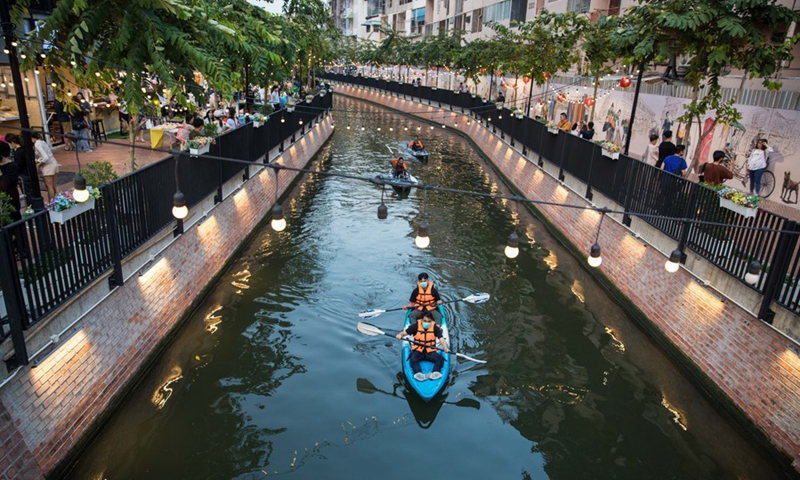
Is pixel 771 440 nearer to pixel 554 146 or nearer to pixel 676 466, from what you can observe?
pixel 676 466

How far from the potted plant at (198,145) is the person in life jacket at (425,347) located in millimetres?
7225

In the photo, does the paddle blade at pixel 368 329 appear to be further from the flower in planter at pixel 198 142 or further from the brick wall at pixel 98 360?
the flower in planter at pixel 198 142

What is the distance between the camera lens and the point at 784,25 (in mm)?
13109

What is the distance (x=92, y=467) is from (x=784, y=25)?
56.0 feet

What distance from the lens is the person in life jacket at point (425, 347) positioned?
1109 centimetres

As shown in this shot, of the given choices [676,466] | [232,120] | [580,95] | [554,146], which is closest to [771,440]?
[676,466]

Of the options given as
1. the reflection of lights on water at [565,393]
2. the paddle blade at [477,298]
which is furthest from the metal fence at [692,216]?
the paddle blade at [477,298]

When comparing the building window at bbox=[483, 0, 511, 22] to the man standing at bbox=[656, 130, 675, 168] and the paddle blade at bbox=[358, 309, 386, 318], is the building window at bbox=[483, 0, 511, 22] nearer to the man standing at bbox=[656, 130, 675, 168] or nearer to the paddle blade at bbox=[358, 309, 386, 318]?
the man standing at bbox=[656, 130, 675, 168]

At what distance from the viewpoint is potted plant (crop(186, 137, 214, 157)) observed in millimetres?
14133

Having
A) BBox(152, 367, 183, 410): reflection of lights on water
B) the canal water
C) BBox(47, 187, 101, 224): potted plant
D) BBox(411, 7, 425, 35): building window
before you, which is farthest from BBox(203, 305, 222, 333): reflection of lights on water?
BBox(411, 7, 425, 35): building window

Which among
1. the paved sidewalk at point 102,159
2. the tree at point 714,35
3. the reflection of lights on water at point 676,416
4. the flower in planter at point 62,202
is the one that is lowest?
the reflection of lights on water at point 676,416

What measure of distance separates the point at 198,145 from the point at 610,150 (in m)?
11.9

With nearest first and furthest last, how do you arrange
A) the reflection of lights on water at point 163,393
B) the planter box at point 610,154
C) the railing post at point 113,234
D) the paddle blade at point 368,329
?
the railing post at point 113,234, the reflection of lights on water at point 163,393, the paddle blade at point 368,329, the planter box at point 610,154

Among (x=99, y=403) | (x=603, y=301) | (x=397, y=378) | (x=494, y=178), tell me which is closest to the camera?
(x=99, y=403)
